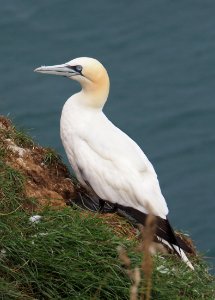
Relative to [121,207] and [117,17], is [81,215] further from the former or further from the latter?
[117,17]

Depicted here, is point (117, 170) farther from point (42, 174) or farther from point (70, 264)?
point (70, 264)

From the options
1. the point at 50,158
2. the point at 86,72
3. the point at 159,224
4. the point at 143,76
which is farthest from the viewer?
the point at 143,76

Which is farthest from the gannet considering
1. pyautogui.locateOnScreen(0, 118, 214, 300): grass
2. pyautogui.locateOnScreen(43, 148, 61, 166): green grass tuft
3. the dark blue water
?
the dark blue water

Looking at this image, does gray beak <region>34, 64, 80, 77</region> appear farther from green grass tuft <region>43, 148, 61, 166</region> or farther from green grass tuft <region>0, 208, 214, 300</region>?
green grass tuft <region>0, 208, 214, 300</region>

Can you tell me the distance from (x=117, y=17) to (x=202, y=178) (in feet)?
10.9

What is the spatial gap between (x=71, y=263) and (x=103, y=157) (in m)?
1.75

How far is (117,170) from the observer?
9.15 metres

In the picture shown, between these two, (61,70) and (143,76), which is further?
(143,76)

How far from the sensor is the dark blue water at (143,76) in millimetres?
15258

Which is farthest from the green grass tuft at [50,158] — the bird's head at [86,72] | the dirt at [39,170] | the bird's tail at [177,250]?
the bird's tail at [177,250]

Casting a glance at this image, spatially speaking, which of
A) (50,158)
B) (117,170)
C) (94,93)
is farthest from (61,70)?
(117,170)

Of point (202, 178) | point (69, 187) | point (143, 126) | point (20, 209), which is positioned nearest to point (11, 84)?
point (143, 126)

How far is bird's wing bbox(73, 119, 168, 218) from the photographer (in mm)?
9047

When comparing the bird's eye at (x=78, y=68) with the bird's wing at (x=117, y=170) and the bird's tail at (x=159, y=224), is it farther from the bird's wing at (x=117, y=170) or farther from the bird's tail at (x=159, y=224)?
the bird's tail at (x=159, y=224)
